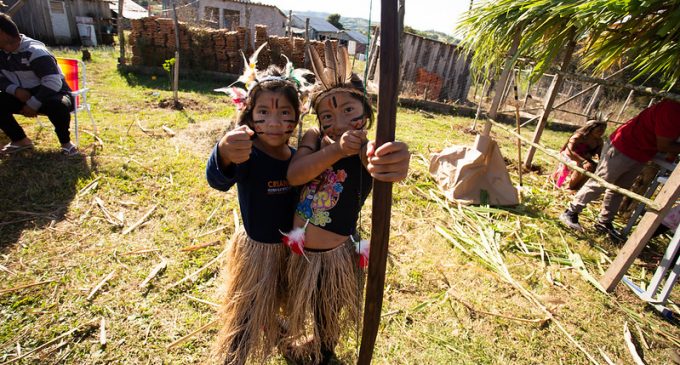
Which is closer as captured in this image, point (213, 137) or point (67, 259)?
point (67, 259)

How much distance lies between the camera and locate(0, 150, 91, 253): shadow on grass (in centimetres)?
322

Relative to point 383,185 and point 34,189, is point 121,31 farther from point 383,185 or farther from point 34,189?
point 383,185

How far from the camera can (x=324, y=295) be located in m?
1.88

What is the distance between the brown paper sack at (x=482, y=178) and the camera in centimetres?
466

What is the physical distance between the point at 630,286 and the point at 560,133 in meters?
8.95

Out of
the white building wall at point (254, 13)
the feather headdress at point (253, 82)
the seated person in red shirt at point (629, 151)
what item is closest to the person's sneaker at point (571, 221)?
the seated person in red shirt at point (629, 151)

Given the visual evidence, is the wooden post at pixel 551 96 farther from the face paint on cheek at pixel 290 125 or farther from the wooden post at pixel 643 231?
the face paint on cheek at pixel 290 125

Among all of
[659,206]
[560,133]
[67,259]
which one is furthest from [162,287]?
[560,133]

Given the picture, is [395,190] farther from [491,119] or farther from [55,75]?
[55,75]

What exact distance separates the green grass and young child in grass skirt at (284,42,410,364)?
0.50 m

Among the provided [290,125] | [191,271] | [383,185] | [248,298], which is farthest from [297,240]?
[191,271]

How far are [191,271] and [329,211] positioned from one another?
189 centimetres

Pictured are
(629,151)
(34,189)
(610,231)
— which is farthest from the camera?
(610,231)

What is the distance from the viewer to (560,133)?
10727 millimetres
